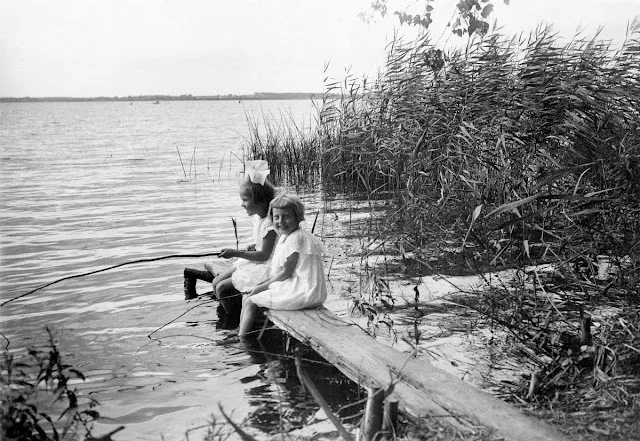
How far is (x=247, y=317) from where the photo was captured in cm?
506

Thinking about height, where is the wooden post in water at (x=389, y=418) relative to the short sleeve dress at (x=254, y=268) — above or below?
below

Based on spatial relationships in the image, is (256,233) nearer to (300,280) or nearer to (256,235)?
(256,235)

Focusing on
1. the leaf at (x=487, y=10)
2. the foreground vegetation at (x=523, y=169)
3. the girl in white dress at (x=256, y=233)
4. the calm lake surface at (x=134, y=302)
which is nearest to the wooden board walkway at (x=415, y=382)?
the calm lake surface at (x=134, y=302)

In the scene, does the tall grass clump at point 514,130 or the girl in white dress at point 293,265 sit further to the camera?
the tall grass clump at point 514,130

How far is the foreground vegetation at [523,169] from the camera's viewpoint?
498 cm

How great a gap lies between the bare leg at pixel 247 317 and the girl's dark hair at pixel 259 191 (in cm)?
78

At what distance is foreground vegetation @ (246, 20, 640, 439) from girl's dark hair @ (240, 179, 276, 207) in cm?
127

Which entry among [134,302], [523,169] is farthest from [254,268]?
[523,169]

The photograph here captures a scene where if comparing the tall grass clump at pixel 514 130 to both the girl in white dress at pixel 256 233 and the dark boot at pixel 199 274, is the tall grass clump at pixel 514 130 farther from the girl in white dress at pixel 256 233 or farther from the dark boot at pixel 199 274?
the dark boot at pixel 199 274

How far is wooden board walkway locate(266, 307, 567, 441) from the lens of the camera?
2.90 metres

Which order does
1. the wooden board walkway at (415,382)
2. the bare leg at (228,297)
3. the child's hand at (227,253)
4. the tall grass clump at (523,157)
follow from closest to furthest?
the wooden board walkway at (415,382), the child's hand at (227,253), the tall grass clump at (523,157), the bare leg at (228,297)

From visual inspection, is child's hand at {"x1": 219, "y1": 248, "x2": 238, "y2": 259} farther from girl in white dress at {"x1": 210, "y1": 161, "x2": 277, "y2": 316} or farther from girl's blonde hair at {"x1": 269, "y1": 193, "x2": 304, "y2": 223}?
girl's blonde hair at {"x1": 269, "y1": 193, "x2": 304, "y2": 223}

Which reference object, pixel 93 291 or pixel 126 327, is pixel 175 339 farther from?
pixel 93 291

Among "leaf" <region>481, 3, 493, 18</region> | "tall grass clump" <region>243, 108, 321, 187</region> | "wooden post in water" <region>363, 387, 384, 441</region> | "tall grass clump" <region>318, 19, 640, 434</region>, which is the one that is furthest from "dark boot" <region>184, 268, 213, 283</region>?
"tall grass clump" <region>243, 108, 321, 187</region>
